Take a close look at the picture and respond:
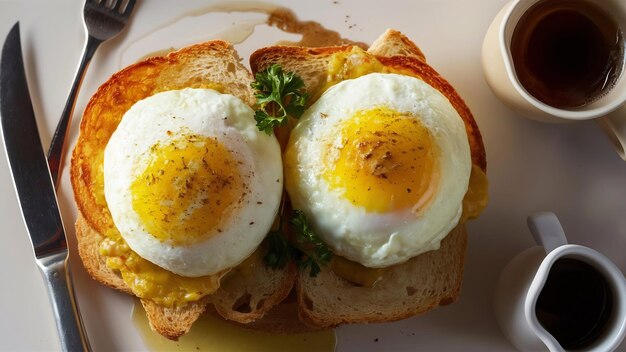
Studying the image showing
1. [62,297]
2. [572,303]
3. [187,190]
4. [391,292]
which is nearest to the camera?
[187,190]

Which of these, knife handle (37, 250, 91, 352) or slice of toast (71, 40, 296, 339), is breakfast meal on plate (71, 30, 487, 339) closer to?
slice of toast (71, 40, 296, 339)

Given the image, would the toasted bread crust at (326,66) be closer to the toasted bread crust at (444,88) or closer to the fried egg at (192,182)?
the toasted bread crust at (444,88)

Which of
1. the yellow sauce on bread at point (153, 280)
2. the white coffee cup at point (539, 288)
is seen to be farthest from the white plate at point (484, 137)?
the yellow sauce on bread at point (153, 280)

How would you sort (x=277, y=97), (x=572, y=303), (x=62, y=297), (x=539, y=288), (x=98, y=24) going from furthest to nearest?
(x=98, y=24) → (x=62, y=297) → (x=572, y=303) → (x=277, y=97) → (x=539, y=288)

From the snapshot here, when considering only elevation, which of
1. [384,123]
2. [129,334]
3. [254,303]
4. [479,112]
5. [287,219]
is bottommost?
[129,334]

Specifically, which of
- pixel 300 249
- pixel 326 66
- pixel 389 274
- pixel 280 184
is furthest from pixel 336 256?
pixel 326 66

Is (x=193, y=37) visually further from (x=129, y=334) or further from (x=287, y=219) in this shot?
(x=129, y=334)

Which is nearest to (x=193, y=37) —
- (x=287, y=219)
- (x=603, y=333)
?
(x=287, y=219)

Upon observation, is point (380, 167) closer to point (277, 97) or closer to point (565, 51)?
point (277, 97)
